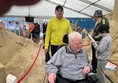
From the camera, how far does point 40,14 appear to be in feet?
66.6

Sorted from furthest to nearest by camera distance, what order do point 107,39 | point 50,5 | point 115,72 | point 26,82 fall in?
1. point 50,5
2. point 115,72
3. point 26,82
4. point 107,39

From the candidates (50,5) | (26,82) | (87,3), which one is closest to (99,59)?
(26,82)

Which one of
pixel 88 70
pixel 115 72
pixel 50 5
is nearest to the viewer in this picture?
pixel 88 70

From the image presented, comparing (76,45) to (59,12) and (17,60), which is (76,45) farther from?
(17,60)

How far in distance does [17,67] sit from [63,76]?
11.2 feet

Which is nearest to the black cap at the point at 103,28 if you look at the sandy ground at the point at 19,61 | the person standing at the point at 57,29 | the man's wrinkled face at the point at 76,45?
the person standing at the point at 57,29

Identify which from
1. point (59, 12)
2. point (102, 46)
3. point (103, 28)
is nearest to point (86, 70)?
point (102, 46)

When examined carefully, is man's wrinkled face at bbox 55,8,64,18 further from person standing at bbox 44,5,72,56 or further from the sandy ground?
the sandy ground

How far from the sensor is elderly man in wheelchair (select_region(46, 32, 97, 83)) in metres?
4.09

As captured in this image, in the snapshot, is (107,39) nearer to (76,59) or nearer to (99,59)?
(99,59)

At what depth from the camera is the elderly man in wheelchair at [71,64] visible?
409 cm

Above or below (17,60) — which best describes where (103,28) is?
above

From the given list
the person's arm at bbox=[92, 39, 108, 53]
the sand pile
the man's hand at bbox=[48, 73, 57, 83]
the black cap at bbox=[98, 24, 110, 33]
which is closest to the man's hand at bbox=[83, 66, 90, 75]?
the man's hand at bbox=[48, 73, 57, 83]

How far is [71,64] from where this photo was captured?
4203 mm
